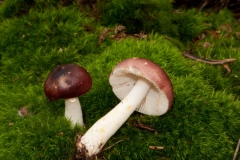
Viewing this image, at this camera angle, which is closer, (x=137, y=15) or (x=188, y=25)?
(x=137, y=15)

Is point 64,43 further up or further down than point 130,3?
further down

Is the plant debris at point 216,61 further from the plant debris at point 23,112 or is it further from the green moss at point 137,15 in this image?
the plant debris at point 23,112

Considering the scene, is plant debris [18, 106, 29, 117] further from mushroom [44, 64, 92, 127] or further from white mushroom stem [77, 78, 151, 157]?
white mushroom stem [77, 78, 151, 157]

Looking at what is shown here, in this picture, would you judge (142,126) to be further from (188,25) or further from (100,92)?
(188,25)

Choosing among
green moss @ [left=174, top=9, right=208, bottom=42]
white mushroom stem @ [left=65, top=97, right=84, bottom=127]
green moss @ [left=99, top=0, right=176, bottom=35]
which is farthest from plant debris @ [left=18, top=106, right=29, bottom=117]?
green moss @ [left=174, top=9, right=208, bottom=42]

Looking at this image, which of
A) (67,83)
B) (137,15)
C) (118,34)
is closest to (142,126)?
(67,83)

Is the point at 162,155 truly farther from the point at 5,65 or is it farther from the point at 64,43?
the point at 5,65

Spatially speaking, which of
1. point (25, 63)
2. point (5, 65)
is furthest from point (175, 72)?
point (5, 65)

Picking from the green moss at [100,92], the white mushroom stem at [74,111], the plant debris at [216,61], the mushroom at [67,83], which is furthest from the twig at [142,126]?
the plant debris at [216,61]
